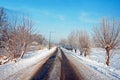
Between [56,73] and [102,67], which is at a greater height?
[56,73]

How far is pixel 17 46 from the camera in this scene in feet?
71.8

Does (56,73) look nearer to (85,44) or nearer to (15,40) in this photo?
(15,40)

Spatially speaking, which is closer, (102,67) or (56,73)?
(56,73)

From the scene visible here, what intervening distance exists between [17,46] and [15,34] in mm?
1523

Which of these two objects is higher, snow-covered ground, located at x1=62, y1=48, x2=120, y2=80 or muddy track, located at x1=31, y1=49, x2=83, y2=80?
muddy track, located at x1=31, y1=49, x2=83, y2=80

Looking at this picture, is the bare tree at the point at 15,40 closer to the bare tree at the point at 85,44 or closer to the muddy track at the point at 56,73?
the muddy track at the point at 56,73

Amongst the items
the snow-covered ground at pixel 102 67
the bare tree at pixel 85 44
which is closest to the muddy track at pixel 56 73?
the snow-covered ground at pixel 102 67

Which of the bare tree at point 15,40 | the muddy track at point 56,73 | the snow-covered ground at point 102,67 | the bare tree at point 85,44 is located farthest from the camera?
the bare tree at point 85,44

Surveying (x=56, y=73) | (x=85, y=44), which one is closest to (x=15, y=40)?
(x=56, y=73)

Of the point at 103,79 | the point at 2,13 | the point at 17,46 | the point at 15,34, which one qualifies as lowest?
the point at 103,79

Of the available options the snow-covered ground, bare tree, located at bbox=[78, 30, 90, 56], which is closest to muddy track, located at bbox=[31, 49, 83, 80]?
the snow-covered ground

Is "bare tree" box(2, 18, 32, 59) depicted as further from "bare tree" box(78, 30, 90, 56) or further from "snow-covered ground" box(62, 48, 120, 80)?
"bare tree" box(78, 30, 90, 56)

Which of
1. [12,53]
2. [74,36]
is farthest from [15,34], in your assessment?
[74,36]

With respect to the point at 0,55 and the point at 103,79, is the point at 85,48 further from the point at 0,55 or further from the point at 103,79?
the point at 103,79
